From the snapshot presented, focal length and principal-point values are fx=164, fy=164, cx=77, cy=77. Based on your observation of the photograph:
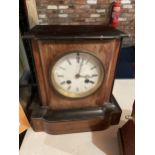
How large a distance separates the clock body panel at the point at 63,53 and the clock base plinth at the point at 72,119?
25mm

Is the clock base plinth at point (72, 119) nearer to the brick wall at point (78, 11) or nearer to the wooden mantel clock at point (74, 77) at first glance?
the wooden mantel clock at point (74, 77)

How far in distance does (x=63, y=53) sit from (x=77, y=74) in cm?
10

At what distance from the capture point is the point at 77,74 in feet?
2.04

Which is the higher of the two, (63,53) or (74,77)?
(63,53)

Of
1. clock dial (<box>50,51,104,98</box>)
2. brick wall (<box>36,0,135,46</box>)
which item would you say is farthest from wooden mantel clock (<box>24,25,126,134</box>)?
brick wall (<box>36,0,135,46</box>)

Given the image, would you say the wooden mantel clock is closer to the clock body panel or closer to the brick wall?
the clock body panel

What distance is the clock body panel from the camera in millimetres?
556

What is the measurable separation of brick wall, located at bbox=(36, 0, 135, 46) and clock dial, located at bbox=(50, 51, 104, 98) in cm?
68

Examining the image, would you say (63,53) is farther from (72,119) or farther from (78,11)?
(78,11)

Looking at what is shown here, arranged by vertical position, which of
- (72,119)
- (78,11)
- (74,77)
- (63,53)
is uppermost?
(78,11)

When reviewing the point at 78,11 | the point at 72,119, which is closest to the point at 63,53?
the point at 72,119
